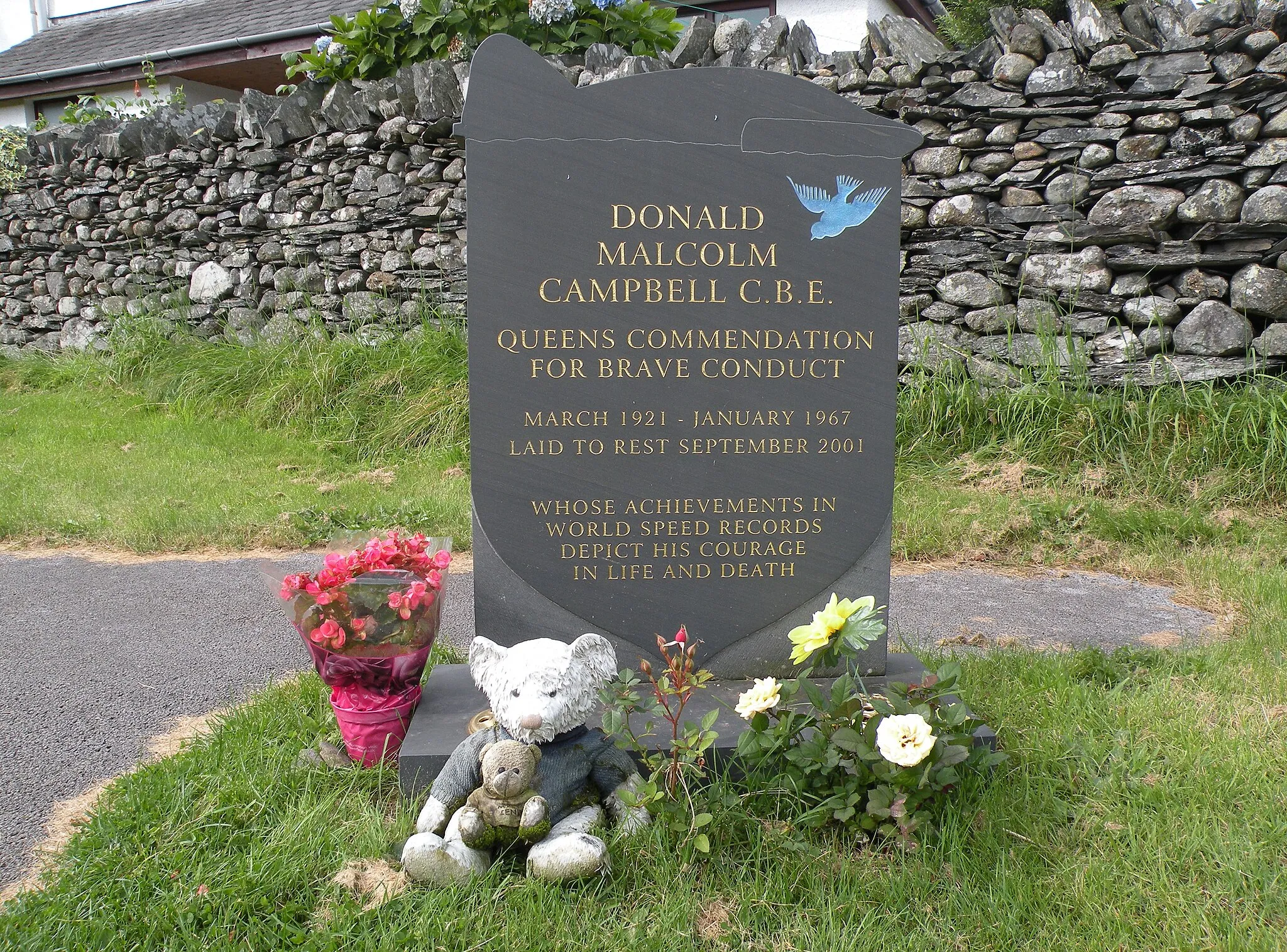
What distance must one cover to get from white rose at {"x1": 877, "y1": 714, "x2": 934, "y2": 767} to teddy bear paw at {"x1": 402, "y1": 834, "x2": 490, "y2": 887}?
94cm

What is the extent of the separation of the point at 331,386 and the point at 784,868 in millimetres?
5669

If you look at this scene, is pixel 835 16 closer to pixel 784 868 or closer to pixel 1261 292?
pixel 1261 292

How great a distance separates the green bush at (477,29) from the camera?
7102 mm

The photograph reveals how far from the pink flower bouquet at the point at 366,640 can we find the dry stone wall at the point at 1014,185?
431 cm

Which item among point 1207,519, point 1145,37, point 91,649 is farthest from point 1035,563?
point 91,649

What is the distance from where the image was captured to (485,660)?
2.29 meters

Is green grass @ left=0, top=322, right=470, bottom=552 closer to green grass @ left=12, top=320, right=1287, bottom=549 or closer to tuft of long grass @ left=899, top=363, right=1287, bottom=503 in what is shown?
green grass @ left=12, top=320, right=1287, bottom=549

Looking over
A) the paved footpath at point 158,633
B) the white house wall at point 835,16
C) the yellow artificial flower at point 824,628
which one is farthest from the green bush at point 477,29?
the yellow artificial flower at point 824,628

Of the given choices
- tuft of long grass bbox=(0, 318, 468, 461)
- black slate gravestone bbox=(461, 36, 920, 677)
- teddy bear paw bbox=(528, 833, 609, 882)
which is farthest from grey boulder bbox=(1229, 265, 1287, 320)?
teddy bear paw bbox=(528, 833, 609, 882)

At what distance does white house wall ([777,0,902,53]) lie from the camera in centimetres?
1193

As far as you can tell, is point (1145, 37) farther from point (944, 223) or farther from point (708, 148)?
point (708, 148)

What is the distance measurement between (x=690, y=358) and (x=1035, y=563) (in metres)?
2.57

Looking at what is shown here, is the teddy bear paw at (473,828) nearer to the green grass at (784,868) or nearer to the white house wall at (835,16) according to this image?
the green grass at (784,868)

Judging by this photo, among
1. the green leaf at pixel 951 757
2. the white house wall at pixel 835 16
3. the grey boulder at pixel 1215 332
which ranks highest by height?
the white house wall at pixel 835 16
